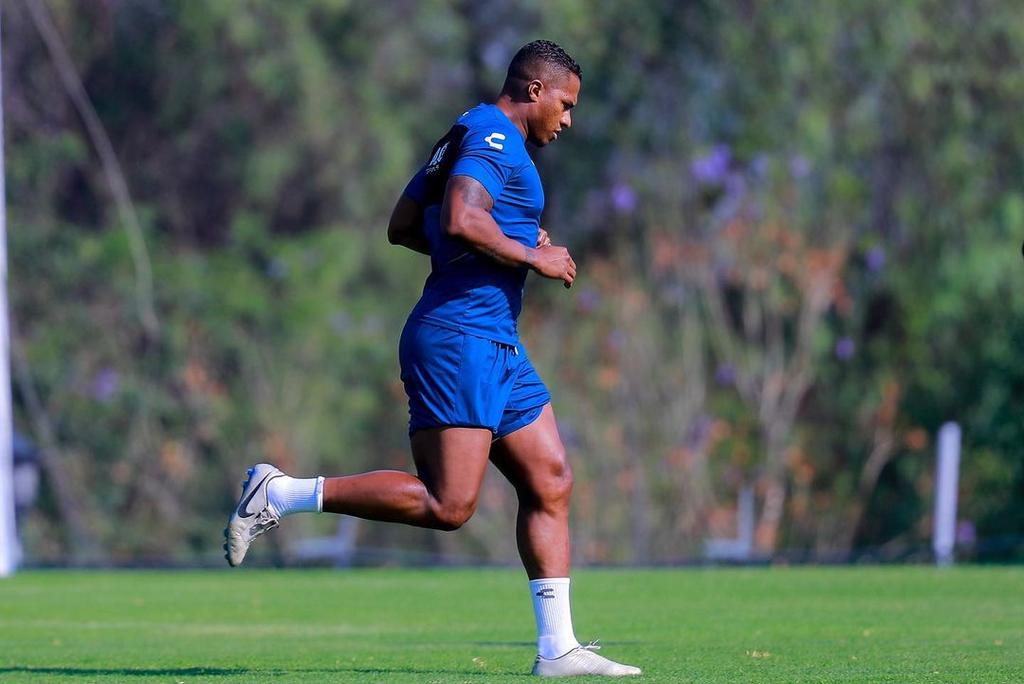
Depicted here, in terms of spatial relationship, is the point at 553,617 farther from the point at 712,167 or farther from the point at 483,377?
the point at 712,167

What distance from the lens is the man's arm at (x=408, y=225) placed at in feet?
23.4

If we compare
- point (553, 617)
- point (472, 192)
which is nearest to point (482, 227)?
point (472, 192)

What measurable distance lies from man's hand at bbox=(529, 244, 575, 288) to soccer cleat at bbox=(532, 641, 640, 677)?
4.36 feet

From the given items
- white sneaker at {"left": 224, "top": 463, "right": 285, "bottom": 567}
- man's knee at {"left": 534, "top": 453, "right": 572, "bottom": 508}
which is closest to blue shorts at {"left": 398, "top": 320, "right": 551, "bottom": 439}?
man's knee at {"left": 534, "top": 453, "right": 572, "bottom": 508}

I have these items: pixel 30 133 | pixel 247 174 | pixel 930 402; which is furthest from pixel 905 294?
pixel 30 133

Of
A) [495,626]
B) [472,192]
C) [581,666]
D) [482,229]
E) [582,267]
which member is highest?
[582,267]

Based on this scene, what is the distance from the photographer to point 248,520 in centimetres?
670

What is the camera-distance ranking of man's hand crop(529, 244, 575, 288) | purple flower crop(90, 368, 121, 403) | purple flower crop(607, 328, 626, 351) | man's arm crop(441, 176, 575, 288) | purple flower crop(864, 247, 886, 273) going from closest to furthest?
man's arm crop(441, 176, 575, 288) → man's hand crop(529, 244, 575, 288) → purple flower crop(607, 328, 626, 351) → purple flower crop(864, 247, 886, 273) → purple flower crop(90, 368, 121, 403)

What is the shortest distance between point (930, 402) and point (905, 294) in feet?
4.76

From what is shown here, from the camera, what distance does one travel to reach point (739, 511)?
25.1m

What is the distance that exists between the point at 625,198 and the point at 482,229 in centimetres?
1902

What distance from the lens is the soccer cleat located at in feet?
22.1

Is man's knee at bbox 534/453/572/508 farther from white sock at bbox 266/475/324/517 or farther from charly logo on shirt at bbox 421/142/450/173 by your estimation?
charly logo on shirt at bbox 421/142/450/173

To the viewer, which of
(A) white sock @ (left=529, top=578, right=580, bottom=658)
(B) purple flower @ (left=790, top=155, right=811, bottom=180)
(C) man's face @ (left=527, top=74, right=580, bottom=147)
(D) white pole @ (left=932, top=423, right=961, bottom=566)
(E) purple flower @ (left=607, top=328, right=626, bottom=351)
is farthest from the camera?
(B) purple flower @ (left=790, top=155, right=811, bottom=180)
